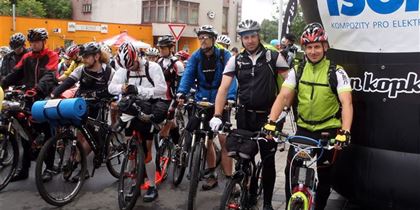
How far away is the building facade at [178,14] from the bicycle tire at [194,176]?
3333 centimetres

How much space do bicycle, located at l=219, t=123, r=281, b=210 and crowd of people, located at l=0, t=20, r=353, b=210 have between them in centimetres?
17

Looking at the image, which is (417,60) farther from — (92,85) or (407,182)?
(92,85)

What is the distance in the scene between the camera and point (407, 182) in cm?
438

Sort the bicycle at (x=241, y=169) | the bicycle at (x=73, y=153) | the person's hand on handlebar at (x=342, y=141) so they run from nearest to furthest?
the person's hand on handlebar at (x=342, y=141) < the bicycle at (x=241, y=169) < the bicycle at (x=73, y=153)

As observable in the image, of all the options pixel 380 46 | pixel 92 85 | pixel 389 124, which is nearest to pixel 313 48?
pixel 380 46

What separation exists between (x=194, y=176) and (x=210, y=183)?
1.31 m

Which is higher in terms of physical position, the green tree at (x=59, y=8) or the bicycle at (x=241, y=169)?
the green tree at (x=59, y=8)

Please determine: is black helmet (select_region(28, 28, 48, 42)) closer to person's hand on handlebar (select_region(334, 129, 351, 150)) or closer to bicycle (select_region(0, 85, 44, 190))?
bicycle (select_region(0, 85, 44, 190))

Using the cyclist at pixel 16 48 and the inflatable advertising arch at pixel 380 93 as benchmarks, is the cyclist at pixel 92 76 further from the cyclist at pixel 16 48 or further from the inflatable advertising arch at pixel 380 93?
the inflatable advertising arch at pixel 380 93

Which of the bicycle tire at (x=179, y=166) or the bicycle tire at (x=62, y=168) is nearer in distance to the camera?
the bicycle tire at (x=62, y=168)

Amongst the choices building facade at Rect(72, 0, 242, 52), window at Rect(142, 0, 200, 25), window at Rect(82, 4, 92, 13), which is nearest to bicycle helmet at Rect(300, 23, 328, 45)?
building facade at Rect(72, 0, 242, 52)

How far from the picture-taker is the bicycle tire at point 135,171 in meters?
4.94

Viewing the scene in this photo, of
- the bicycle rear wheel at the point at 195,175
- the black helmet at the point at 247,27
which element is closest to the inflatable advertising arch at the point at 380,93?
the black helmet at the point at 247,27

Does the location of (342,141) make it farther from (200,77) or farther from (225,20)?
(225,20)
